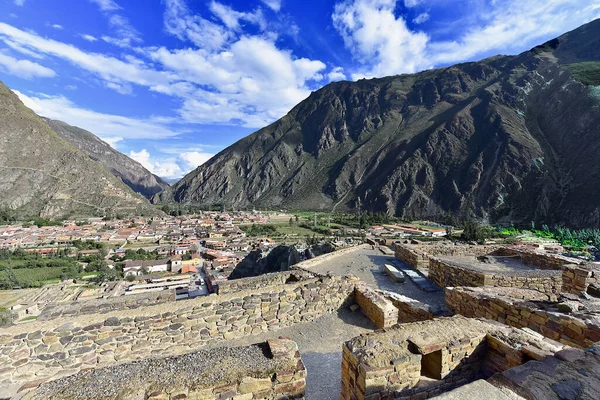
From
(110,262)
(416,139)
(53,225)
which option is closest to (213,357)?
(110,262)

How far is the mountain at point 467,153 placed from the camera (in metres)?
82.4

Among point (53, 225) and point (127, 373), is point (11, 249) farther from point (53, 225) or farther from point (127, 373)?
A: point (127, 373)

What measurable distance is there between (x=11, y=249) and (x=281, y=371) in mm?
84015

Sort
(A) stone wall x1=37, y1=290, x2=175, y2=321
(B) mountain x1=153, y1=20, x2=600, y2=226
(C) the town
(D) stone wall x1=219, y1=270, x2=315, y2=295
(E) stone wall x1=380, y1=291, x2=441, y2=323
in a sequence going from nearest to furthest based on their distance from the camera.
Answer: (A) stone wall x1=37, y1=290, x2=175, y2=321
(E) stone wall x1=380, y1=291, x2=441, y2=323
(D) stone wall x1=219, y1=270, x2=315, y2=295
(C) the town
(B) mountain x1=153, y1=20, x2=600, y2=226

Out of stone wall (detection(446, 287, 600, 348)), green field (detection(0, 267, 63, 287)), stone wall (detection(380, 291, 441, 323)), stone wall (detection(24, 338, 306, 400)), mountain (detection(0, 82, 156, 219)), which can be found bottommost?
green field (detection(0, 267, 63, 287))

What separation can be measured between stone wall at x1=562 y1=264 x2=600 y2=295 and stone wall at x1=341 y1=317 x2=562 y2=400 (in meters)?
4.82

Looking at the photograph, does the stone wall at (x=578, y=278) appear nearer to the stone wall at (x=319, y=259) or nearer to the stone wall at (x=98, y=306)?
the stone wall at (x=319, y=259)

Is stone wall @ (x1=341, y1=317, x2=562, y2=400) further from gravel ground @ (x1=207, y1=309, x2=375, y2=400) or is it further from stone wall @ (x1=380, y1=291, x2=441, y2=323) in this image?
stone wall @ (x1=380, y1=291, x2=441, y2=323)

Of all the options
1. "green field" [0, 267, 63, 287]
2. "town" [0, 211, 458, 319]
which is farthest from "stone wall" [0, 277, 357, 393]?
"green field" [0, 267, 63, 287]

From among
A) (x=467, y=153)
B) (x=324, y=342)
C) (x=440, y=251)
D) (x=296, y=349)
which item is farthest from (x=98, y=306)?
(x=467, y=153)

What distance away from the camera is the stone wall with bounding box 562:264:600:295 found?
6.75 metres

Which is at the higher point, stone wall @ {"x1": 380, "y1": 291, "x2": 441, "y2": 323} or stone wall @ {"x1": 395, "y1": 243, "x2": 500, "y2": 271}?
stone wall @ {"x1": 395, "y1": 243, "x2": 500, "y2": 271}

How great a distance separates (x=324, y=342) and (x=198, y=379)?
3.45 m

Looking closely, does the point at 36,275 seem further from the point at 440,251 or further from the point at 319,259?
the point at 440,251
